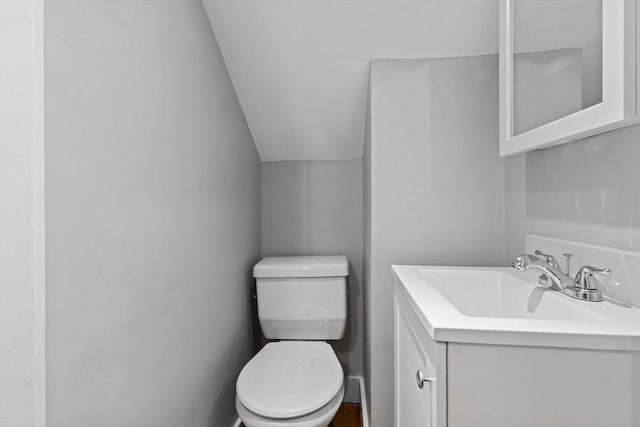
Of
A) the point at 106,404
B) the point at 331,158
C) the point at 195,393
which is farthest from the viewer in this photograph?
the point at 331,158

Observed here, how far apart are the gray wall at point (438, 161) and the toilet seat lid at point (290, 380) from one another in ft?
0.92

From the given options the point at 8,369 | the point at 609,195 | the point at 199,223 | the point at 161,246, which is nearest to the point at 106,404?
the point at 8,369

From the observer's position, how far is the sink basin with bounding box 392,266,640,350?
2.02 ft

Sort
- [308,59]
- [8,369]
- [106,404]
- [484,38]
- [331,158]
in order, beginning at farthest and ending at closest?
[331,158] < [308,59] < [484,38] < [106,404] < [8,369]

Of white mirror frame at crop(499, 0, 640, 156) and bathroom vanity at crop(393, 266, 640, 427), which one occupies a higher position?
white mirror frame at crop(499, 0, 640, 156)

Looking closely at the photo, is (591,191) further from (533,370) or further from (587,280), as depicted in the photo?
(533,370)

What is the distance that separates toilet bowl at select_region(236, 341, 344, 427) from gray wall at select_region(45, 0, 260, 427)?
0.16m

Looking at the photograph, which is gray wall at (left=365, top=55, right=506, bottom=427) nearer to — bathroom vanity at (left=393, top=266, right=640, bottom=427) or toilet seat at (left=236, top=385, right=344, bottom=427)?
toilet seat at (left=236, top=385, right=344, bottom=427)

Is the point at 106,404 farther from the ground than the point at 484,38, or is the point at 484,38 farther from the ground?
the point at 484,38

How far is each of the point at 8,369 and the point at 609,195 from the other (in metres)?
1.23

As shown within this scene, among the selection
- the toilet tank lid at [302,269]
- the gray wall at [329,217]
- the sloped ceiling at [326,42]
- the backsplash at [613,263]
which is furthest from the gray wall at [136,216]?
the backsplash at [613,263]

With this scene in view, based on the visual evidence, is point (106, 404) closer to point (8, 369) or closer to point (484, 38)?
point (8, 369)

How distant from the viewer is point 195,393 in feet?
4.00

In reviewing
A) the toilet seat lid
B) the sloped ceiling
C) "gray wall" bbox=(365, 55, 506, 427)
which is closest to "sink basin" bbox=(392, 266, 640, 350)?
"gray wall" bbox=(365, 55, 506, 427)
